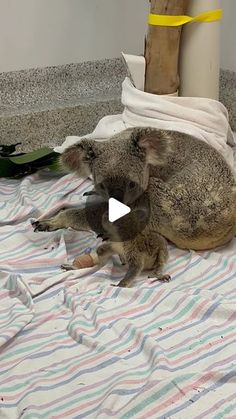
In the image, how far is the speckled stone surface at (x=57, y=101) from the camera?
247cm

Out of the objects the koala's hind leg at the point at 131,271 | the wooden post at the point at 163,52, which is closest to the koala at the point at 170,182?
the koala's hind leg at the point at 131,271

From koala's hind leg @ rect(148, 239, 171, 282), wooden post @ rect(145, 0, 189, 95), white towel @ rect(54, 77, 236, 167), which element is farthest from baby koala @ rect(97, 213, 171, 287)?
wooden post @ rect(145, 0, 189, 95)

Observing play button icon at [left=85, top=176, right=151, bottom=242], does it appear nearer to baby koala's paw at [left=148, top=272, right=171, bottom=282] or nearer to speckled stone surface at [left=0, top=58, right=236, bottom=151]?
baby koala's paw at [left=148, top=272, right=171, bottom=282]

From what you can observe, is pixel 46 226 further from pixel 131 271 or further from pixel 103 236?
pixel 131 271

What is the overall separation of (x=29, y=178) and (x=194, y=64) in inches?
27.6

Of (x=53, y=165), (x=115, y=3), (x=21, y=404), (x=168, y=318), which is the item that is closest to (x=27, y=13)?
(x=115, y=3)

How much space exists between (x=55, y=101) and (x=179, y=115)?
2.53 feet

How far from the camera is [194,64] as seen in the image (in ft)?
7.11

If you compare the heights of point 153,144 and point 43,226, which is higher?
point 153,144

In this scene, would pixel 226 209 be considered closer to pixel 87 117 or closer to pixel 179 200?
pixel 179 200

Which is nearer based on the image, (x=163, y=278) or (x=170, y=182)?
(x=163, y=278)

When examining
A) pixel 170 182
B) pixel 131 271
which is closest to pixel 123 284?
pixel 131 271

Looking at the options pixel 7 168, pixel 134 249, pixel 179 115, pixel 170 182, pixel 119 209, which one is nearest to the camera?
pixel 119 209

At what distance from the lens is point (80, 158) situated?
155 centimetres
